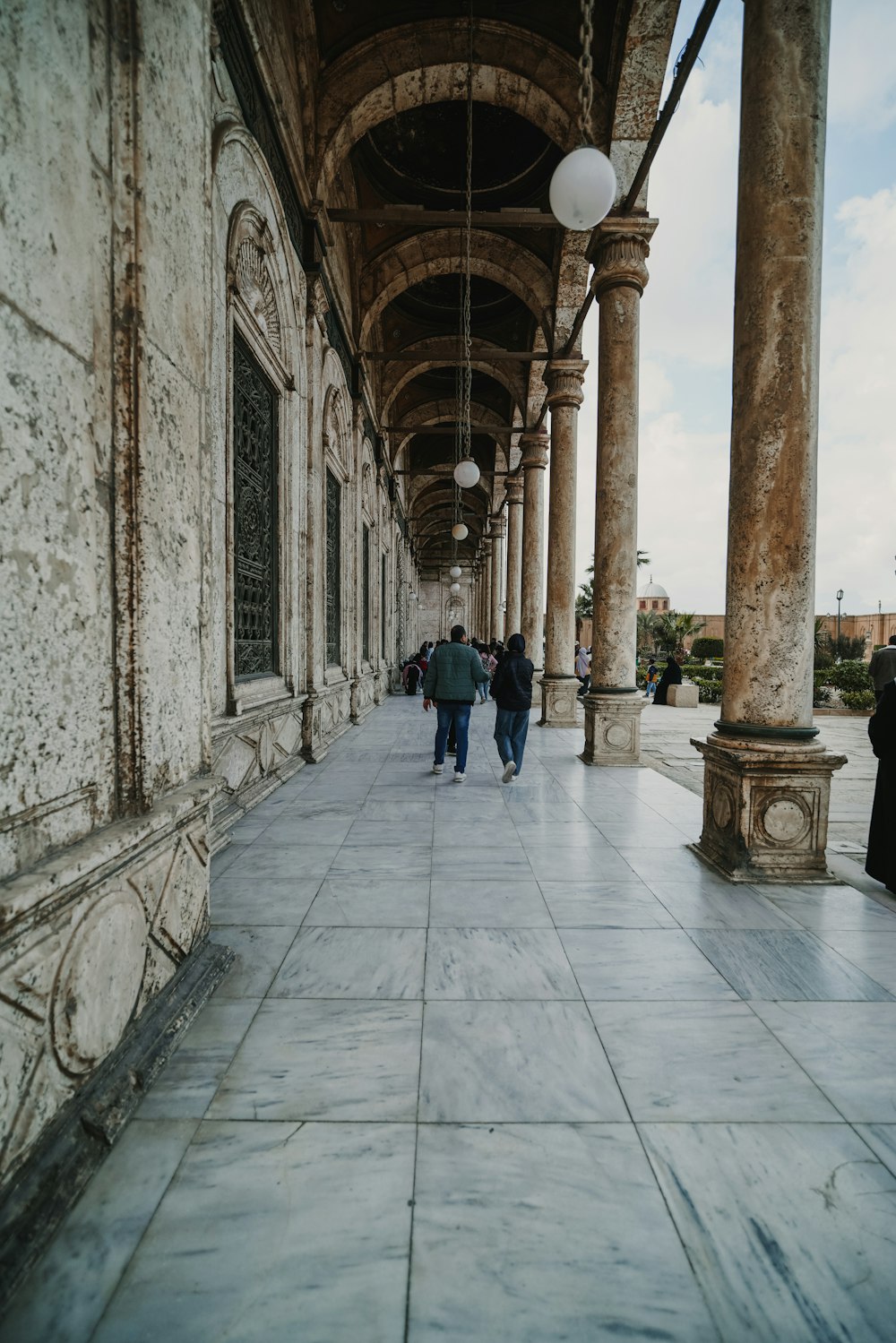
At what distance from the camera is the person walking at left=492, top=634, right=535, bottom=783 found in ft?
21.8

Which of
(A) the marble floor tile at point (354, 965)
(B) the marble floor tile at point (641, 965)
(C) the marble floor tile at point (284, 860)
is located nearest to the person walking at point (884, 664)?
(B) the marble floor tile at point (641, 965)

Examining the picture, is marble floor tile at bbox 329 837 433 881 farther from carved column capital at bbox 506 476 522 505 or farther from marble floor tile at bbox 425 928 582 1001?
carved column capital at bbox 506 476 522 505

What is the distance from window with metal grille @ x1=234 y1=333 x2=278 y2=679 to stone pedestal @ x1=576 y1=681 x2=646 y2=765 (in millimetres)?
3951

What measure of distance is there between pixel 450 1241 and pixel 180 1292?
1.99 feet

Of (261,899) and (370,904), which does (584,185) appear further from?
(261,899)

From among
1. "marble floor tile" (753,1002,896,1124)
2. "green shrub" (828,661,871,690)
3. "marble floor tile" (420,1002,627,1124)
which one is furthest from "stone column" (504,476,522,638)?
"marble floor tile" (420,1002,627,1124)

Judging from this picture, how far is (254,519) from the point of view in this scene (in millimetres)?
6129

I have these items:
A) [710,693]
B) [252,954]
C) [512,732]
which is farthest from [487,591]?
[252,954]

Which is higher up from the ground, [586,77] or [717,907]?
[586,77]

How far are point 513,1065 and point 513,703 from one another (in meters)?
4.67

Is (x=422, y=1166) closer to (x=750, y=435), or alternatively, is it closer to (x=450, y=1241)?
(x=450, y=1241)

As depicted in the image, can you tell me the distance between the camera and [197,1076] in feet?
6.91

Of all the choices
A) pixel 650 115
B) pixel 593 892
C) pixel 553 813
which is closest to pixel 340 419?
pixel 650 115

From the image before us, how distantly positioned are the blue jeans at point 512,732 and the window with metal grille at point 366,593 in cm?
773
